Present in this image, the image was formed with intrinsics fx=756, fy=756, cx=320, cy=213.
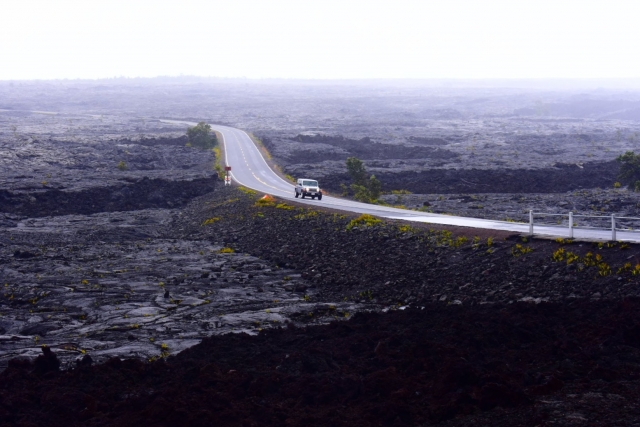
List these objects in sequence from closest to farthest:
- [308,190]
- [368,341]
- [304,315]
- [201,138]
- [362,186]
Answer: [368,341] → [304,315] → [308,190] → [362,186] → [201,138]

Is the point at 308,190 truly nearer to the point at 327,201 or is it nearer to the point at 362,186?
the point at 327,201

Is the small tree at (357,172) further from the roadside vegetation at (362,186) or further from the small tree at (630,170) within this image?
the small tree at (630,170)

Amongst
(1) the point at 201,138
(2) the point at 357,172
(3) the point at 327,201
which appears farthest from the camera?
(1) the point at 201,138

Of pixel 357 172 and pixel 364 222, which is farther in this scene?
pixel 357 172

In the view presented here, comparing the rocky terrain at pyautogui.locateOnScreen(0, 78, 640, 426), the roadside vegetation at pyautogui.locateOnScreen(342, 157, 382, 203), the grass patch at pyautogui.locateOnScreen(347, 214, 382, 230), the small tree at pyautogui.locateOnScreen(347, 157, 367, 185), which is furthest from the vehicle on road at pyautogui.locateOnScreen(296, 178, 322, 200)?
the grass patch at pyautogui.locateOnScreen(347, 214, 382, 230)

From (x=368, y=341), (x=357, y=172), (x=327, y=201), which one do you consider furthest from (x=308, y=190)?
(x=368, y=341)

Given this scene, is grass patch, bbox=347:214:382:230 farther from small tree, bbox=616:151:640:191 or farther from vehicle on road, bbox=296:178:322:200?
small tree, bbox=616:151:640:191

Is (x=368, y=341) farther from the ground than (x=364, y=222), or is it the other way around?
(x=368, y=341)

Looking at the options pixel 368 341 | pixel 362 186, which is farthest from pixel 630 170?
pixel 368 341

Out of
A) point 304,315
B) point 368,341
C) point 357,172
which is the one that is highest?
point 368,341

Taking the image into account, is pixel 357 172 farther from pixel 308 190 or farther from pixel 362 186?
pixel 308 190
